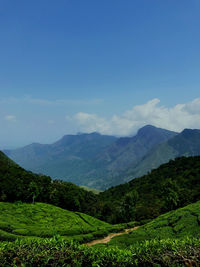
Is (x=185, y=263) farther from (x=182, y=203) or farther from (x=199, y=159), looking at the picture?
(x=199, y=159)

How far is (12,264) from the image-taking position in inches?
368

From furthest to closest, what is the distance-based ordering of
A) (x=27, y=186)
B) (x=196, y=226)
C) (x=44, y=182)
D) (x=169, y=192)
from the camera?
(x=44, y=182)
(x=27, y=186)
(x=169, y=192)
(x=196, y=226)

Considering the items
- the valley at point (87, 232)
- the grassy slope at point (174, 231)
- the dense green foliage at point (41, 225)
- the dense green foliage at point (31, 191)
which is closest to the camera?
the valley at point (87, 232)

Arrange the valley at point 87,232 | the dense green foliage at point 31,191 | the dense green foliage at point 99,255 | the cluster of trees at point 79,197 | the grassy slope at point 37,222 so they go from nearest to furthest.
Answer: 1. the dense green foliage at point 99,255
2. the valley at point 87,232
3. the grassy slope at point 37,222
4. the dense green foliage at point 31,191
5. the cluster of trees at point 79,197

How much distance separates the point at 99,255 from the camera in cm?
995

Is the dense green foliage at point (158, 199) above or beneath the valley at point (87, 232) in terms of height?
beneath

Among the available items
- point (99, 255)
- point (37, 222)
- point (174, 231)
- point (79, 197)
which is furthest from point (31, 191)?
point (99, 255)

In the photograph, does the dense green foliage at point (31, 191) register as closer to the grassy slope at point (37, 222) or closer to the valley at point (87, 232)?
the valley at point (87, 232)

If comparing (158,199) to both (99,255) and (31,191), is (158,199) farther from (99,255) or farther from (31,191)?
(99,255)

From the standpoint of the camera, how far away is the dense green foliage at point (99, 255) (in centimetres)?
899

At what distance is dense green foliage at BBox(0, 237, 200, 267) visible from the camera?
354 inches

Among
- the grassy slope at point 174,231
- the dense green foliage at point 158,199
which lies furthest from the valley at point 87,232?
the dense green foliage at point 158,199

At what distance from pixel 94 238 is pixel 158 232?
16.3 m

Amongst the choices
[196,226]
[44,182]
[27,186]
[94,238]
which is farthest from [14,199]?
[196,226]
